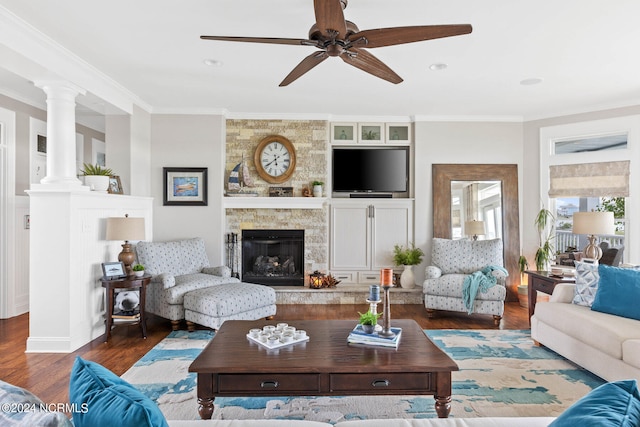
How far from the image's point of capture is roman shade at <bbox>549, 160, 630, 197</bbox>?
4.91 metres

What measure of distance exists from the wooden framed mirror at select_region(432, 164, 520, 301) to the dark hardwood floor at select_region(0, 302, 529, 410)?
3.18ft

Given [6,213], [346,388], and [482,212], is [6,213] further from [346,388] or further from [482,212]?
[482,212]

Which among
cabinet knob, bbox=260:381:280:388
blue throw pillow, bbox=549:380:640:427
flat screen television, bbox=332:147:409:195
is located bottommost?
cabinet knob, bbox=260:381:280:388

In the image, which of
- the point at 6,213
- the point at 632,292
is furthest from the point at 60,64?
the point at 632,292

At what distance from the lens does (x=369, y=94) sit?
467 cm

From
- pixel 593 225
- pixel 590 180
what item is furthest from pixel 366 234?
pixel 590 180

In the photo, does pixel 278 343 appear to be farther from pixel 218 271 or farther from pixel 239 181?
pixel 239 181

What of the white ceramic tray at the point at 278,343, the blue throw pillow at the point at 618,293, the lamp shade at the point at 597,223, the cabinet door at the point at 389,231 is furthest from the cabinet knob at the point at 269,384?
the cabinet door at the point at 389,231

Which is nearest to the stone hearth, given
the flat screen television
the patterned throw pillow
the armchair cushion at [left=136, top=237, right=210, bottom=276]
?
the armchair cushion at [left=136, top=237, right=210, bottom=276]

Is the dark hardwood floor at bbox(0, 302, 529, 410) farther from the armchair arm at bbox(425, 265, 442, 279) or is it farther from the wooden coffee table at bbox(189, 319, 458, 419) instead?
the wooden coffee table at bbox(189, 319, 458, 419)

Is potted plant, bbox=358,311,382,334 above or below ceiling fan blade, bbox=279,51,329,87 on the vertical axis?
below

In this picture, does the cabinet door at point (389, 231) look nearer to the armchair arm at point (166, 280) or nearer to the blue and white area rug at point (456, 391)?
the blue and white area rug at point (456, 391)

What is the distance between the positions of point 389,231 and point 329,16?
4.03 metres

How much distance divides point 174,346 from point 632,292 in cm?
388
